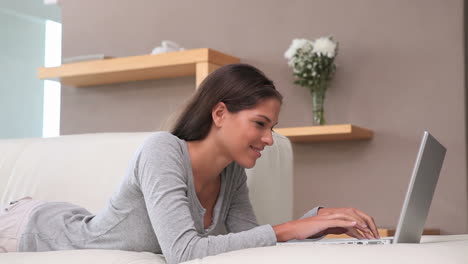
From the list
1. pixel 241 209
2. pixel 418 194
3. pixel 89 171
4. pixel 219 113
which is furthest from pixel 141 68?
pixel 418 194

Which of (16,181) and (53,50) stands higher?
(53,50)

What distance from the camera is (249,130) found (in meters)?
1.75

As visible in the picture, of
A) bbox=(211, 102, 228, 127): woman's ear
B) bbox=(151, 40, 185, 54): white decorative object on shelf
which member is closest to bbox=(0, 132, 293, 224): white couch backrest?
bbox=(211, 102, 228, 127): woman's ear

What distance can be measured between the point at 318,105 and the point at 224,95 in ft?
6.53

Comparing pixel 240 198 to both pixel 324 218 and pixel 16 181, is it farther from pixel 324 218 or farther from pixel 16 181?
pixel 16 181

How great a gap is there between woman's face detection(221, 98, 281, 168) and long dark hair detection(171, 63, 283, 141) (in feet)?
0.06

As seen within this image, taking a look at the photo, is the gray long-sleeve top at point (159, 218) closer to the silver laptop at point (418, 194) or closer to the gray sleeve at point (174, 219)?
the gray sleeve at point (174, 219)

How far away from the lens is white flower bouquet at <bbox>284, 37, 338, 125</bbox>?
3633 millimetres

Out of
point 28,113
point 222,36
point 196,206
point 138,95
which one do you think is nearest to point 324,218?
point 196,206

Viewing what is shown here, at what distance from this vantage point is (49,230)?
1.91 m

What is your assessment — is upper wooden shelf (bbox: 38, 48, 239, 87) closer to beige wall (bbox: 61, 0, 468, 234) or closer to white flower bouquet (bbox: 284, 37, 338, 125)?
beige wall (bbox: 61, 0, 468, 234)

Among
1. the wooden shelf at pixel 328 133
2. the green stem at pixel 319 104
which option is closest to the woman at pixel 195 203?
the wooden shelf at pixel 328 133

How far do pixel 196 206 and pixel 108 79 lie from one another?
111 inches

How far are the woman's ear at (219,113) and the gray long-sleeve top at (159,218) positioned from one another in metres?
0.10
